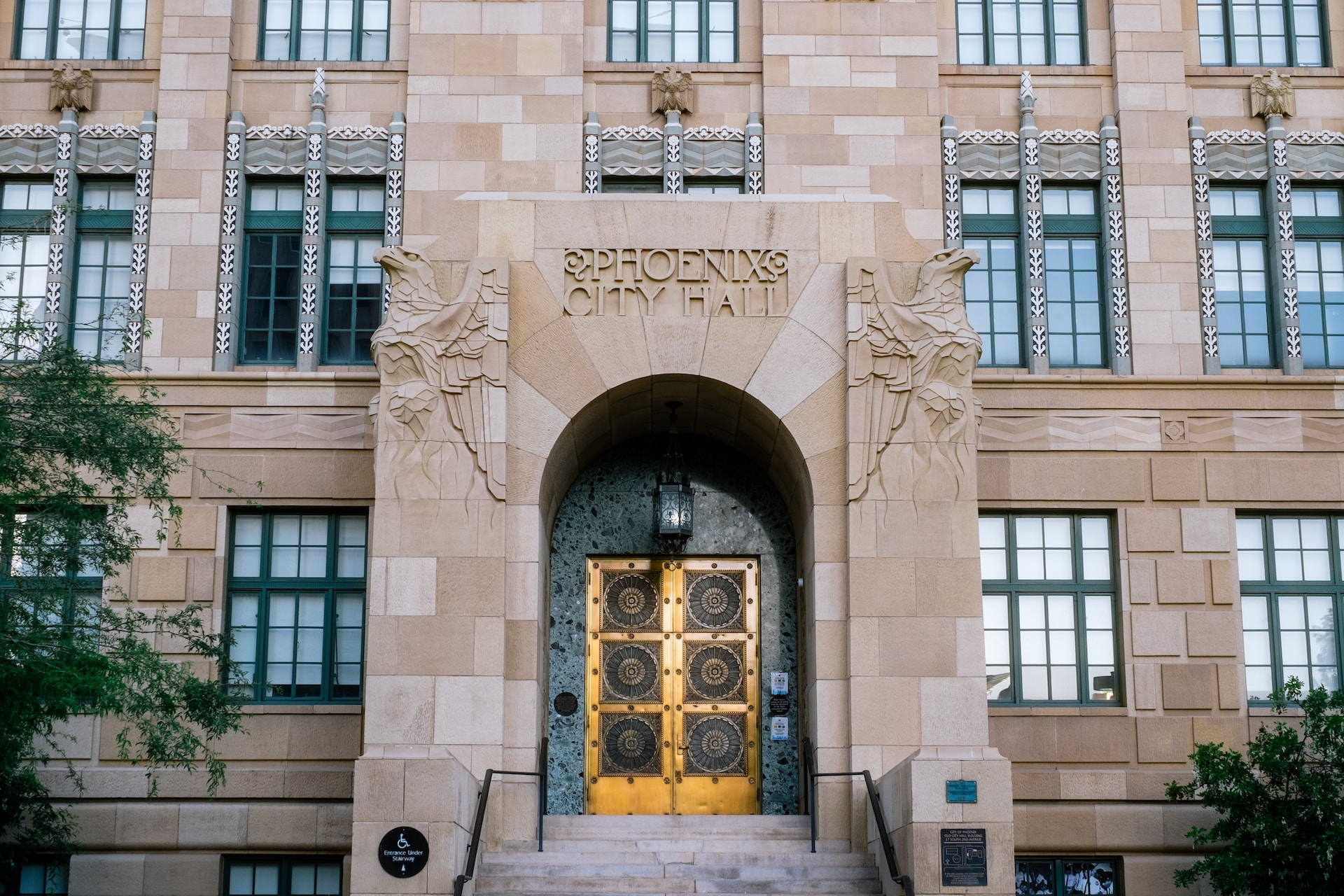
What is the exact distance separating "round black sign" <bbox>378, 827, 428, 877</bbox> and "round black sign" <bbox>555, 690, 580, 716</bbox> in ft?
15.8

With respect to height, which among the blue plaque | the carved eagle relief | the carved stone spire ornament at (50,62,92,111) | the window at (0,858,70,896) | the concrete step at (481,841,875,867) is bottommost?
the window at (0,858,70,896)

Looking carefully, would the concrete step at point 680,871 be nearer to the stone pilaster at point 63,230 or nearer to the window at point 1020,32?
the stone pilaster at point 63,230

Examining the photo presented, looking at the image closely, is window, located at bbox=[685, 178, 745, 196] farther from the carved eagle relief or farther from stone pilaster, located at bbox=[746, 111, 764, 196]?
the carved eagle relief

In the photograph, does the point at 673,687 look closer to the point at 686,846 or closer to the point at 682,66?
the point at 686,846

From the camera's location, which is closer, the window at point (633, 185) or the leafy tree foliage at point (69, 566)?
the leafy tree foliage at point (69, 566)

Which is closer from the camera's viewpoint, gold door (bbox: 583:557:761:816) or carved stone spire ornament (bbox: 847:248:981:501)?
carved stone spire ornament (bbox: 847:248:981:501)

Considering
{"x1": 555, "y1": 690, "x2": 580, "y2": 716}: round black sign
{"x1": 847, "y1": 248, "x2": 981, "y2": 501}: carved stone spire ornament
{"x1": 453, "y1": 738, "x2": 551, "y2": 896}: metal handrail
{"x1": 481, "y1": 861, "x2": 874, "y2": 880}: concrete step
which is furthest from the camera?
{"x1": 555, "y1": 690, "x2": 580, "y2": 716}: round black sign

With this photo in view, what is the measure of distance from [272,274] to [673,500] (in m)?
6.38

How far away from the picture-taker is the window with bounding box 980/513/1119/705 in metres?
20.4

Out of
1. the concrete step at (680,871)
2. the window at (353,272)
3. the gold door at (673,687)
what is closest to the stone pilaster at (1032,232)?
the gold door at (673,687)

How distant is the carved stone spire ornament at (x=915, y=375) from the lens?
17.7 metres

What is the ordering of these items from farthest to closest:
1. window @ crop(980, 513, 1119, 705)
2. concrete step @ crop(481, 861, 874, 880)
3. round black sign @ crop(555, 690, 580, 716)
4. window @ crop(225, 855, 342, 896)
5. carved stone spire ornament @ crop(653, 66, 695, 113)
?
carved stone spire ornament @ crop(653, 66, 695, 113)
window @ crop(980, 513, 1119, 705)
round black sign @ crop(555, 690, 580, 716)
window @ crop(225, 855, 342, 896)
concrete step @ crop(481, 861, 874, 880)

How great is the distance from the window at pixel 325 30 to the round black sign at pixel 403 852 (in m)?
11.4

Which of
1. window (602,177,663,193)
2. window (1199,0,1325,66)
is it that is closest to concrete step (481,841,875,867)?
window (602,177,663,193)
